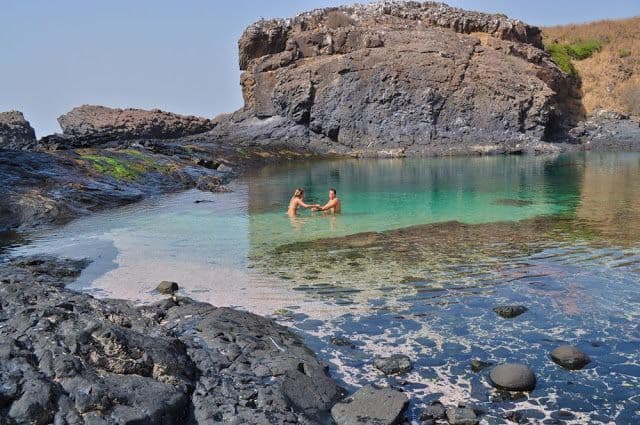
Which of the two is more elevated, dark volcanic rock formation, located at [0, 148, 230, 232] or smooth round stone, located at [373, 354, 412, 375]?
dark volcanic rock formation, located at [0, 148, 230, 232]

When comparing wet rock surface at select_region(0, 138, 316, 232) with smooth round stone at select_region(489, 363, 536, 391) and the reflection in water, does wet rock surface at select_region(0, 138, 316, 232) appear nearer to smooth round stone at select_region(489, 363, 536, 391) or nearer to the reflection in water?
smooth round stone at select_region(489, 363, 536, 391)

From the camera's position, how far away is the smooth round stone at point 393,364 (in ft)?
22.3

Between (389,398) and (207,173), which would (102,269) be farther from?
(207,173)

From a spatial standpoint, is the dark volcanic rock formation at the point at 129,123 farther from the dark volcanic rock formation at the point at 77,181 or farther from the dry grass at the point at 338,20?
the dark volcanic rock formation at the point at 77,181

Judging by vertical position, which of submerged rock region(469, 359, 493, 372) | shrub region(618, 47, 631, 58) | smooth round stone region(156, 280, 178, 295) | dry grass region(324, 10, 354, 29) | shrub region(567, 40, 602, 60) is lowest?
submerged rock region(469, 359, 493, 372)

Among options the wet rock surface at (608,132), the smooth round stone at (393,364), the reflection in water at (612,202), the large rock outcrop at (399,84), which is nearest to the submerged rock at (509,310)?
the smooth round stone at (393,364)

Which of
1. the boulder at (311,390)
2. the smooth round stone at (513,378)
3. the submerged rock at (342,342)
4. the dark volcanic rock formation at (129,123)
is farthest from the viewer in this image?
the dark volcanic rock formation at (129,123)

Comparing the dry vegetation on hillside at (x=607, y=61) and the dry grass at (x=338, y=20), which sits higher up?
the dry grass at (x=338, y=20)

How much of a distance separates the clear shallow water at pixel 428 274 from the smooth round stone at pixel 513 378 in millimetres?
140

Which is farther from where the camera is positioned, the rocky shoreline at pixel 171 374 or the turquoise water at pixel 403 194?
the turquoise water at pixel 403 194

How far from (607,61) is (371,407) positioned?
7264 cm

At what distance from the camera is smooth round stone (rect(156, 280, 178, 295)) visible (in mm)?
10273

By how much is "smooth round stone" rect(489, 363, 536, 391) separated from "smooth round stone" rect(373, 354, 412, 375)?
982mm

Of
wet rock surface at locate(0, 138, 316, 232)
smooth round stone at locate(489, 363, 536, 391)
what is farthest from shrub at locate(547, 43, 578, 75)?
smooth round stone at locate(489, 363, 536, 391)
